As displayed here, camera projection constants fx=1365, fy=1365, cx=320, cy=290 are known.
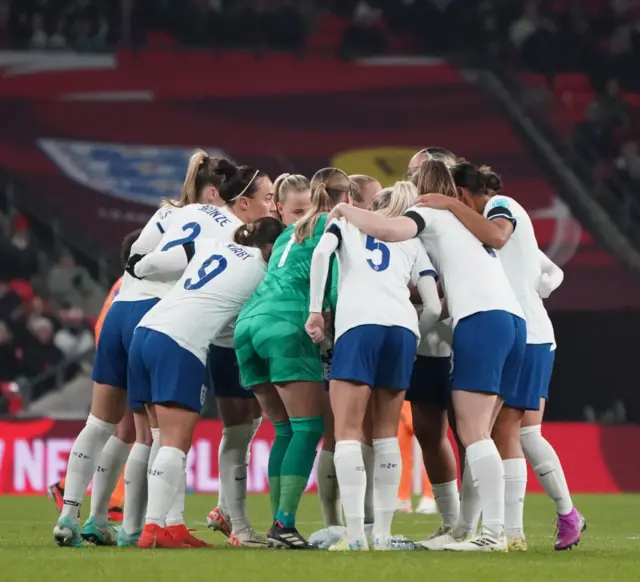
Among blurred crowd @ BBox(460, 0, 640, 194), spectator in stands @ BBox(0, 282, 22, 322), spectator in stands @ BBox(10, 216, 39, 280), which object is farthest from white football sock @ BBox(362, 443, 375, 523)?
blurred crowd @ BBox(460, 0, 640, 194)

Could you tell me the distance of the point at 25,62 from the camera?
774 inches

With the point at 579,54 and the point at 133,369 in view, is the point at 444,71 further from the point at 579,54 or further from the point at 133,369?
the point at 133,369

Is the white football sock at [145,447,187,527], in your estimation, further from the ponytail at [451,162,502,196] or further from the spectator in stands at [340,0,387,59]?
the spectator in stands at [340,0,387,59]

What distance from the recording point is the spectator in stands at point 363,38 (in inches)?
790

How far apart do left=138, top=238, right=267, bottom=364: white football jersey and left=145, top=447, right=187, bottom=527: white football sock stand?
21.8 inches

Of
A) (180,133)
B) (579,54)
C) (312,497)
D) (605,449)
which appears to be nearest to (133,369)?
(312,497)

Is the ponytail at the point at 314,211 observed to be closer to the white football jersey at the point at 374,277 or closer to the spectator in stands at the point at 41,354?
the white football jersey at the point at 374,277

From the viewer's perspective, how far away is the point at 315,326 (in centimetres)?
693

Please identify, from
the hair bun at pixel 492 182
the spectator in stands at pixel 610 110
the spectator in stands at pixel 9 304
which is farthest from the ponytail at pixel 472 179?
Result: the spectator in stands at pixel 610 110

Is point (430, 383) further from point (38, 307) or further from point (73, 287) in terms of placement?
point (73, 287)

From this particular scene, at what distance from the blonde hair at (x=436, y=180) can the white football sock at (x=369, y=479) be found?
1.47m

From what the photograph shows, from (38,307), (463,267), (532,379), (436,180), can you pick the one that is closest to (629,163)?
(38,307)

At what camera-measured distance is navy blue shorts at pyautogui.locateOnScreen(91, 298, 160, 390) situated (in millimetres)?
7734

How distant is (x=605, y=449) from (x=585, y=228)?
5.13 m
